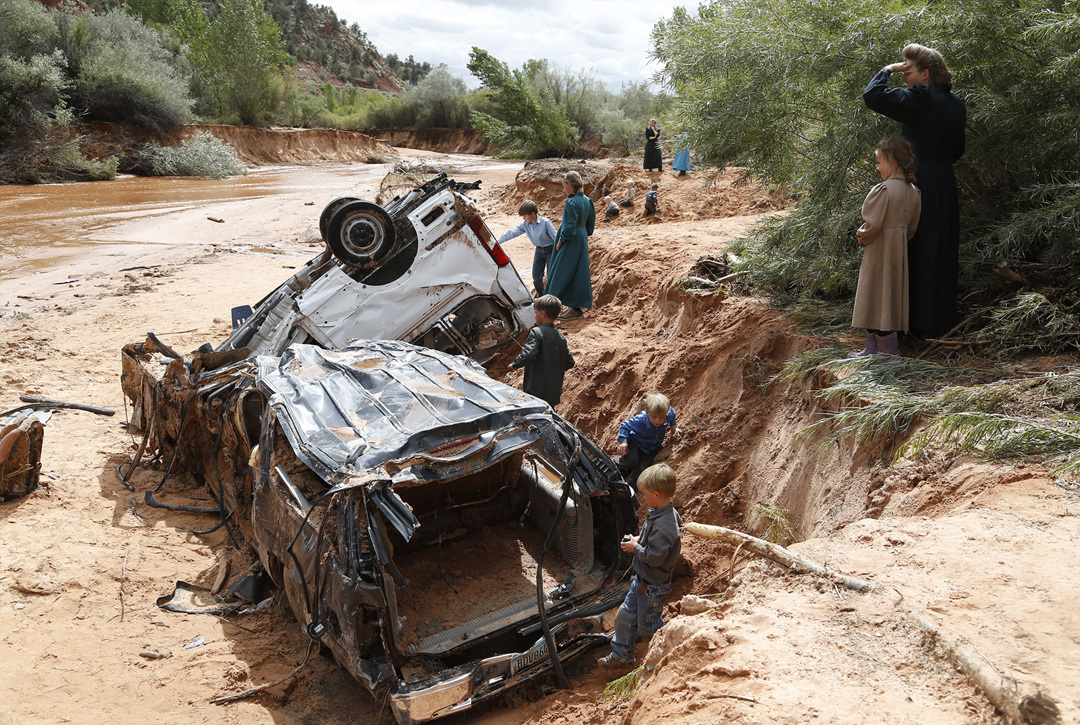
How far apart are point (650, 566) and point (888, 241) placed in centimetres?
290

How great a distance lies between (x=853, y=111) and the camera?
6.35 meters

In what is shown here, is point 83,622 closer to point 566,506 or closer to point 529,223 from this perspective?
point 566,506

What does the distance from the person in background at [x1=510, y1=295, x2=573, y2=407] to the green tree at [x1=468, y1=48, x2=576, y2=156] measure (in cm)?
3113

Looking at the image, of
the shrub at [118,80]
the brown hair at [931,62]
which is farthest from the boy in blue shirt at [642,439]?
the shrub at [118,80]

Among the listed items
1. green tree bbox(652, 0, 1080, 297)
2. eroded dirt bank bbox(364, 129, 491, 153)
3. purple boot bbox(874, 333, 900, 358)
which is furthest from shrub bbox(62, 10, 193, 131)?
purple boot bbox(874, 333, 900, 358)

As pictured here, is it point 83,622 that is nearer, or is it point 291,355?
point 83,622

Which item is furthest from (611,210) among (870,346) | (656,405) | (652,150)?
(870,346)

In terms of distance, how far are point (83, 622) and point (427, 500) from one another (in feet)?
7.71

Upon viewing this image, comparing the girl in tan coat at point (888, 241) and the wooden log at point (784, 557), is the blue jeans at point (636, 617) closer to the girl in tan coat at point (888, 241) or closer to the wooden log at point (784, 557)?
the wooden log at point (784, 557)

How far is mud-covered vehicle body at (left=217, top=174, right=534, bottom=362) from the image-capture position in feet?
26.2

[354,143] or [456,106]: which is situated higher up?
[456,106]

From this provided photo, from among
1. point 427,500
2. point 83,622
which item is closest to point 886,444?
point 427,500

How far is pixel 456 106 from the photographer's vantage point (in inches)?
2426

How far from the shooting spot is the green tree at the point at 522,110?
1405 inches
